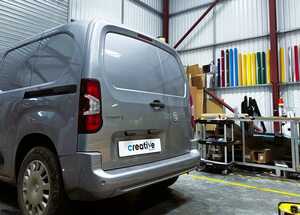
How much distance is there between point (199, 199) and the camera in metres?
2.66

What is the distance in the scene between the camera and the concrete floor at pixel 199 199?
2.31 meters

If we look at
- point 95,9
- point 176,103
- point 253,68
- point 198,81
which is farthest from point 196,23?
point 176,103

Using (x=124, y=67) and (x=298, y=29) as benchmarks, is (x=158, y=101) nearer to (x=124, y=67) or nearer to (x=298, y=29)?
(x=124, y=67)

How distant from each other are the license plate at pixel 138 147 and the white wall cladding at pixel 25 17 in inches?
164

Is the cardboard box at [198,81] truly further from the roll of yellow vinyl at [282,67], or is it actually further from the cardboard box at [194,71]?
the roll of yellow vinyl at [282,67]

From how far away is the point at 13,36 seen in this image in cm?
494

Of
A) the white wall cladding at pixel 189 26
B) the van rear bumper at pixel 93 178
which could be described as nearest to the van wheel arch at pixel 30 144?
the van rear bumper at pixel 93 178

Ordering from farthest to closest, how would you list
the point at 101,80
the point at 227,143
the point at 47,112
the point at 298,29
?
the point at 298,29 < the point at 227,143 < the point at 47,112 < the point at 101,80

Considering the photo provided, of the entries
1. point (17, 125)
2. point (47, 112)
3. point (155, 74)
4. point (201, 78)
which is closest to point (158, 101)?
point (155, 74)

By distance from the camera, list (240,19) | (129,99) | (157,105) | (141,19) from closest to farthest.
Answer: (129,99) < (157,105) < (240,19) < (141,19)

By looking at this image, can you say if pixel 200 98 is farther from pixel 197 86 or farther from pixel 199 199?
pixel 199 199

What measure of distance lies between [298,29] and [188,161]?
5.75m

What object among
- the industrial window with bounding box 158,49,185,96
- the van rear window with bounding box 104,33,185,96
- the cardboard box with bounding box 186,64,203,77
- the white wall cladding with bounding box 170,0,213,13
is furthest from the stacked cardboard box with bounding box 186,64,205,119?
the van rear window with bounding box 104,33,185,96

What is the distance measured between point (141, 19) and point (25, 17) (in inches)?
157
